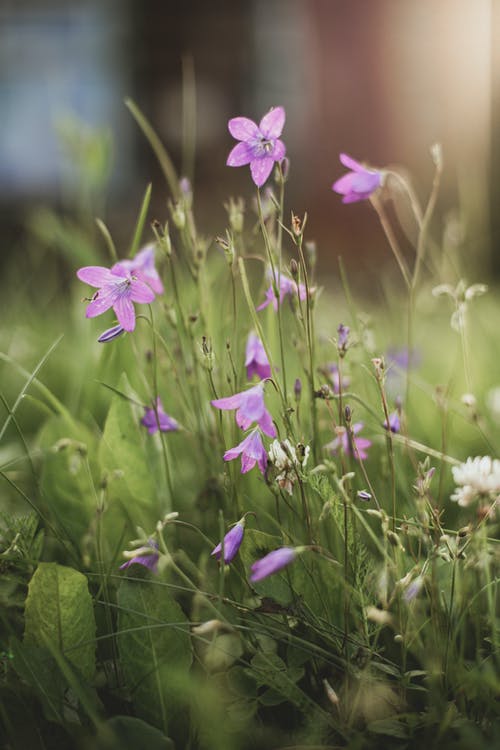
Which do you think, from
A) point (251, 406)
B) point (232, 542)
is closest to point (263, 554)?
point (232, 542)

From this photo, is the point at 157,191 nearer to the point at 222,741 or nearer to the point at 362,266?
the point at 362,266

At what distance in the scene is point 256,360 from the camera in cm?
98

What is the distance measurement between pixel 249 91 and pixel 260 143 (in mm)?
6204

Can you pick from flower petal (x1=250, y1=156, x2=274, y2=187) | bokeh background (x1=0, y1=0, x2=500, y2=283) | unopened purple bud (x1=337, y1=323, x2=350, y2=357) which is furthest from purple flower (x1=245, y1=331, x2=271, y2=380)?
bokeh background (x1=0, y1=0, x2=500, y2=283)

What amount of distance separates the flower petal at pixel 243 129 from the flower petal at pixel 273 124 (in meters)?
0.01

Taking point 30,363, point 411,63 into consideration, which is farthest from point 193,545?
point 411,63

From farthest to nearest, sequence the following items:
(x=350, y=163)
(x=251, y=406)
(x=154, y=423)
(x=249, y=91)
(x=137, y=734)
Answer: (x=249, y=91) < (x=154, y=423) < (x=350, y=163) < (x=251, y=406) < (x=137, y=734)

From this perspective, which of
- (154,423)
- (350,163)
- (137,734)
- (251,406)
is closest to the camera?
(137,734)

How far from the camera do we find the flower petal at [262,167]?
2.73 ft

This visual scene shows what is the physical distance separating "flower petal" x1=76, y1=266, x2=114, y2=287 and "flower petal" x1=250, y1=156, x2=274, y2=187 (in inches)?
8.0

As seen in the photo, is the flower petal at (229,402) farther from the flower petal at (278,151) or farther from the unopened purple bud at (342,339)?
the flower petal at (278,151)

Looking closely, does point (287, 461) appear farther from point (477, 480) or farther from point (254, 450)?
point (477, 480)

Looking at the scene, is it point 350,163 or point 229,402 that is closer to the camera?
point 229,402

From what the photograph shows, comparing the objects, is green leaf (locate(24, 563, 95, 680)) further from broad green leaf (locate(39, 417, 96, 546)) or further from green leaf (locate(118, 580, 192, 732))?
broad green leaf (locate(39, 417, 96, 546))
